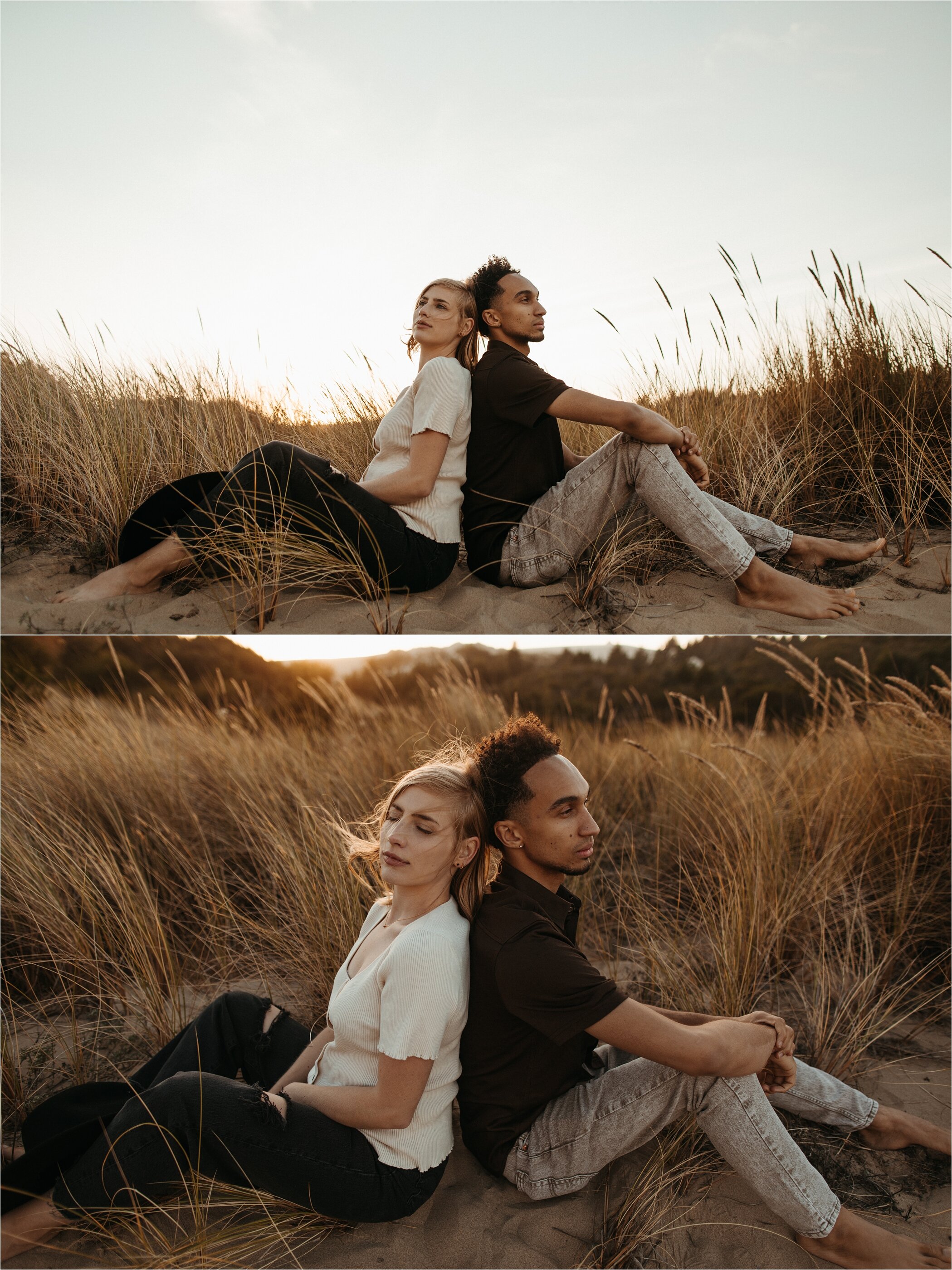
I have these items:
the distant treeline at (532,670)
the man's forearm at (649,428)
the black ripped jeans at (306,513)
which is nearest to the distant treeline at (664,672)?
the distant treeline at (532,670)

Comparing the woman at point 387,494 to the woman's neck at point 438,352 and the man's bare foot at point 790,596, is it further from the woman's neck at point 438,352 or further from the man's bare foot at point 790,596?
the man's bare foot at point 790,596

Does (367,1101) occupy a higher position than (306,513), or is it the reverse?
(306,513)

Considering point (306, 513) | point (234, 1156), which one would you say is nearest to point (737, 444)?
point (306, 513)

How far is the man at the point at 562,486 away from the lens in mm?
3164

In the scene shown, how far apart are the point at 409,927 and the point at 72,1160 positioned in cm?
108

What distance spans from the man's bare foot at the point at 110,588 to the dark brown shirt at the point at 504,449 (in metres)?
1.42

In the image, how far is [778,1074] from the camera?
213 centimetres

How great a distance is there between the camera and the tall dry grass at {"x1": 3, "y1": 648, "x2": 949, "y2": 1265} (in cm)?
280

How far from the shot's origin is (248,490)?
3.09 meters

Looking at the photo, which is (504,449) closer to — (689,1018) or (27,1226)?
(689,1018)

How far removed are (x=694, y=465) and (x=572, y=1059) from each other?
2413mm

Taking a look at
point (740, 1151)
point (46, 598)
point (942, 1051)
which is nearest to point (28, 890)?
point (46, 598)

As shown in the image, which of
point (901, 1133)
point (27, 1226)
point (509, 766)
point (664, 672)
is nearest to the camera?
point (27, 1226)

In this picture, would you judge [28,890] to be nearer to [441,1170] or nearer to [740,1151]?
[441,1170]
